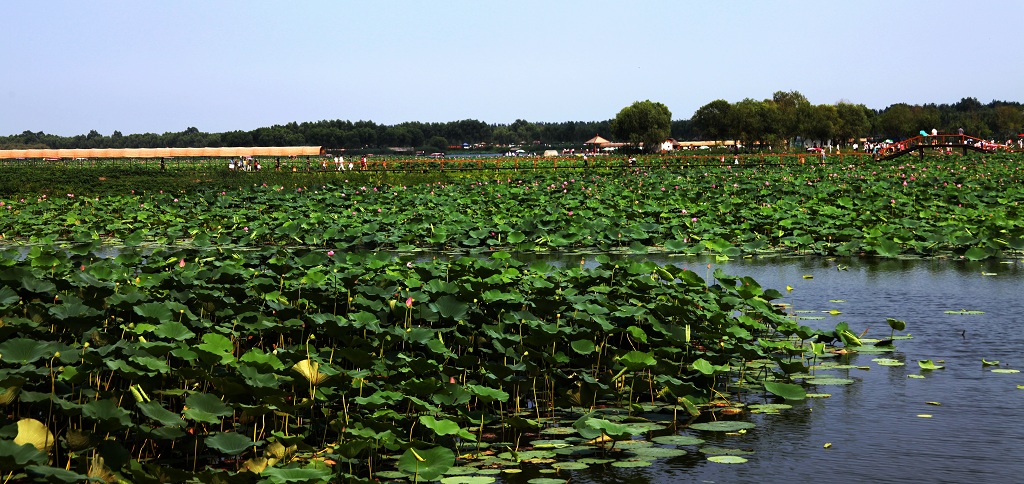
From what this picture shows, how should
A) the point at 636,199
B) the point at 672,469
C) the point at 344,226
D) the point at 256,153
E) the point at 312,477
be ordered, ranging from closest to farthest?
the point at 312,477 → the point at 672,469 → the point at 344,226 → the point at 636,199 → the point at 256,153

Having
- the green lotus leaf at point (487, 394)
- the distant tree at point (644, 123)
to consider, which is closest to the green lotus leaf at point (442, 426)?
the green lotus leaf at point (487, 394)

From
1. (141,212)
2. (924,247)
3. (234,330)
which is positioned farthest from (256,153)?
(234,330)

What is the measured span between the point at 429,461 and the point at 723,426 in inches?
89.9

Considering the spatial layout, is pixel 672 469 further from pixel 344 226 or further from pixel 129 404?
pixel 344 226

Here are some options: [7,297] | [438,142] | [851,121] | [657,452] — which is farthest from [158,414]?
[438,142]

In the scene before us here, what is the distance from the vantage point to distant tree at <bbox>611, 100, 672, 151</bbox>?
94.3m

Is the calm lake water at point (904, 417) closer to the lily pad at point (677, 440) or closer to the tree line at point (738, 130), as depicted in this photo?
the lily pad at point (677, 440)

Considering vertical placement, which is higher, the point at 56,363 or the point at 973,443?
the point at 56,363

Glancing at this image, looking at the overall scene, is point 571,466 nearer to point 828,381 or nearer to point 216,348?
point 216,348

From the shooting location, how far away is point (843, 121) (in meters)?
107

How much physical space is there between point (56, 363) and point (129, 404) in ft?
1.60

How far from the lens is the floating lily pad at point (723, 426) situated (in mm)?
6551

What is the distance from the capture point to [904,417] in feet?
22.6

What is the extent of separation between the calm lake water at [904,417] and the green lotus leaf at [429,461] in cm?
67
